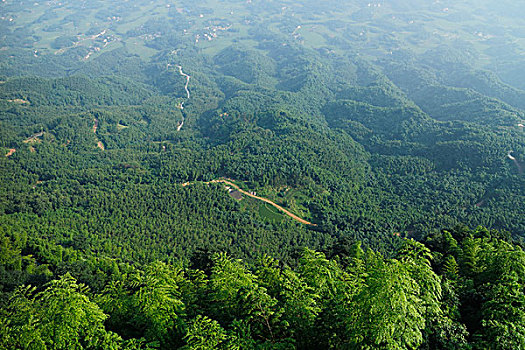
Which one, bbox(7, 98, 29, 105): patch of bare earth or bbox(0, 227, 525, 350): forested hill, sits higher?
bbox(0, 227, 525, 350): forested hill

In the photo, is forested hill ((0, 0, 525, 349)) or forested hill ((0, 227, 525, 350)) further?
forested hill ((0, 0, 525, 349))

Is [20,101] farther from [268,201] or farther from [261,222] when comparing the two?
[261,222]

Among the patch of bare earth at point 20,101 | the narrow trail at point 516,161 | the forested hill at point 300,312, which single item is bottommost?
the patch of bare earth at point 20,101

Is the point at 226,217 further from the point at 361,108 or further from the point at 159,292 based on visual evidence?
the point at 361,108

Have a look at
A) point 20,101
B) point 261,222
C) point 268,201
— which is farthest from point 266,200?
point 20,101

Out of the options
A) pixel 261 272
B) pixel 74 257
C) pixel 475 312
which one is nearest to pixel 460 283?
pixel 475 312

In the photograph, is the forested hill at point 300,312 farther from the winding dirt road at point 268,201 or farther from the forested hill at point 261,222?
the winding dirt road at point 268,201

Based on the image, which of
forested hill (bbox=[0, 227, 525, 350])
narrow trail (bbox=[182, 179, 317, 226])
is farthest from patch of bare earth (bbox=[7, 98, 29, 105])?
forested hill (bbox=[0, 227, 525, 350])

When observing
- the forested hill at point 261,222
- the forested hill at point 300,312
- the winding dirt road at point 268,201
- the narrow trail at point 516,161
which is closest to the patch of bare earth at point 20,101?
the forested hill at point 261,222

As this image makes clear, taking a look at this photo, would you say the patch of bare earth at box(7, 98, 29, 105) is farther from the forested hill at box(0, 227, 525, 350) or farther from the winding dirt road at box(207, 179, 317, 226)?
the forested hill at box(0, 227, 525, 350)
